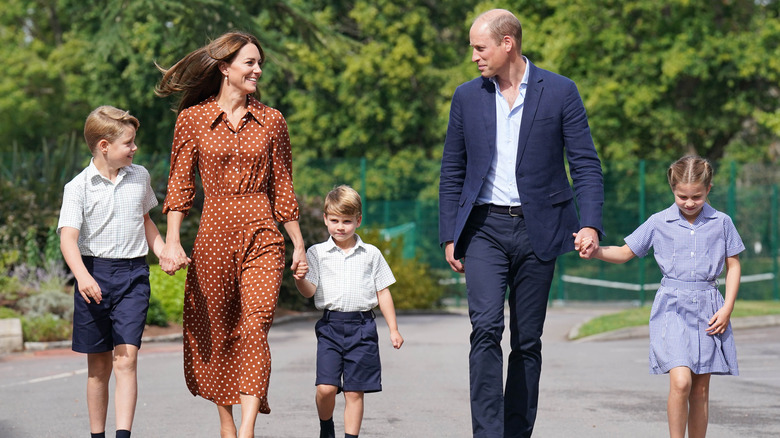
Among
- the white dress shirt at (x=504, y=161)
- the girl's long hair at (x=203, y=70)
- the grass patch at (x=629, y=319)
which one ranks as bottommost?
the grass patch at (x=629, y=319)

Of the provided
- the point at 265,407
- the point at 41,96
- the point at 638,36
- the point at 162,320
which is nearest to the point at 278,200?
the point at 265,407

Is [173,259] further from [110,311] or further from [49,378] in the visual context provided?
[49,378]

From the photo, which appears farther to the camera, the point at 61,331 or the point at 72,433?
the point at 61,331

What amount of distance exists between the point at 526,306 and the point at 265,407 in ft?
4.37

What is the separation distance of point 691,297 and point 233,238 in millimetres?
2190

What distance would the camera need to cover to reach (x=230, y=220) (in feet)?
17.7

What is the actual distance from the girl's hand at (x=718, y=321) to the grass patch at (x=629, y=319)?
976 centimetres

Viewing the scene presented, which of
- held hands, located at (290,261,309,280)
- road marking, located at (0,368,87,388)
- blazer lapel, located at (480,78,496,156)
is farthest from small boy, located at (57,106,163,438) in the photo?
road marking, located at (0,368,87,388)

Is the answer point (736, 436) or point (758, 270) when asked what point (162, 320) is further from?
point (758, 270)

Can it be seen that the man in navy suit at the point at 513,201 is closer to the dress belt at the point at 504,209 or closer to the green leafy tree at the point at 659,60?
→ the dress belt at the point at 504,209

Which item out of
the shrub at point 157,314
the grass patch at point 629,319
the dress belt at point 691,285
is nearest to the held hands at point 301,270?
the dress belt at point 691,285

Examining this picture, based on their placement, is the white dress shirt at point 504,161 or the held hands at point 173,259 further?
the white dress shirt at point 504,161

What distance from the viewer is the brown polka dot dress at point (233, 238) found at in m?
5.36

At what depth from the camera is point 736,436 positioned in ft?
22.4
